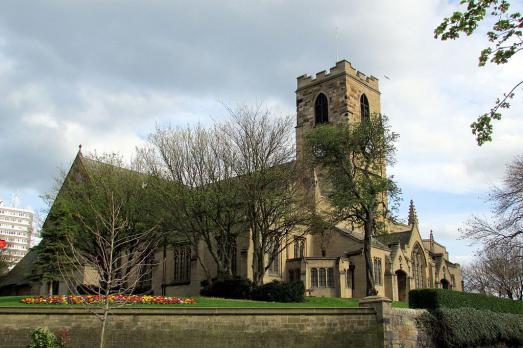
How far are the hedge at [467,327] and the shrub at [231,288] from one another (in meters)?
11.1

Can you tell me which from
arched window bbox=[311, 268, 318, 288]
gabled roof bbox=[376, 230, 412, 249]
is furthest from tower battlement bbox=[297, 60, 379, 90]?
arched window bbox=[311, 268, 318, 288]

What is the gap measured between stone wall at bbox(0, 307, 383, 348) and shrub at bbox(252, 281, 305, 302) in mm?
7269

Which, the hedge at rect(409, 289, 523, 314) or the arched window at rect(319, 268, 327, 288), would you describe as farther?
the arched window at rect(319, 268, 327, 288)

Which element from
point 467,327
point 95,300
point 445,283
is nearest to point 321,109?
point 445,283

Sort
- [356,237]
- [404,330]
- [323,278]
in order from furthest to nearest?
[356,237], [323,278], [404,330]

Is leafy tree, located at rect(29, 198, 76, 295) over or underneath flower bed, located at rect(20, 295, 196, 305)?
over

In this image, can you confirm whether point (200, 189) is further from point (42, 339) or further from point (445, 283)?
point (445, 283)

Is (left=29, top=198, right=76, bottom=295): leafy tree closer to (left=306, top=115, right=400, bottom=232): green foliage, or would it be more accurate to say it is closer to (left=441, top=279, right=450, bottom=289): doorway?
(left=306, top=115, right=400, bottom=232): green foliage

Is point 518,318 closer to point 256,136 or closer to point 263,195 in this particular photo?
point 263,195

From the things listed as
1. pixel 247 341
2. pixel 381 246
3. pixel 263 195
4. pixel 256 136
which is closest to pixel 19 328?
pixel 247 341

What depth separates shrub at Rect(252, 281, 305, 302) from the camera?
32.7 meters

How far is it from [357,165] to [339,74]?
23.1 meters

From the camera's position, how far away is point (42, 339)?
19828mm

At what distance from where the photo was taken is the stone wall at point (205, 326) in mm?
21188
